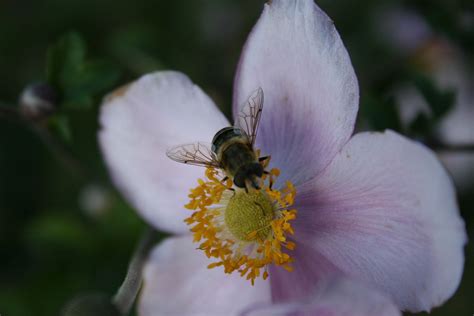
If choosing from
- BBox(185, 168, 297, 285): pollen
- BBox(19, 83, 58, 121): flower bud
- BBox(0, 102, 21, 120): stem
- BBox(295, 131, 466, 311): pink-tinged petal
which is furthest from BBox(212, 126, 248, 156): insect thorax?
BBox(0, 102, 21, 120): stem

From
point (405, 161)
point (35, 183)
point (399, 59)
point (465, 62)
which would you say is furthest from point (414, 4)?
point (35, 183)

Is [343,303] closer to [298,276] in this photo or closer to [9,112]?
[298,276]

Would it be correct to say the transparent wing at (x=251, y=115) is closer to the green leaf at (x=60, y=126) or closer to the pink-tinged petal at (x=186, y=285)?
the pink-tinged petal at (x=186, y=285)

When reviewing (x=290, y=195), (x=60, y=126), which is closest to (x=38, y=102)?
(x=60, y=126)

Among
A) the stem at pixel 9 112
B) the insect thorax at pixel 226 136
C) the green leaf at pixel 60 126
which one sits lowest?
the insect thorax at pixel 226 136

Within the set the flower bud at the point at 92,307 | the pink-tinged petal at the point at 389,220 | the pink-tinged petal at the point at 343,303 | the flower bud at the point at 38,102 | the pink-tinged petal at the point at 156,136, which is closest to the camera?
the pink-tinged petal at the point at 343,303

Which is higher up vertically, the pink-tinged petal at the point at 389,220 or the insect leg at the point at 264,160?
the insect leg at the point at 264,160

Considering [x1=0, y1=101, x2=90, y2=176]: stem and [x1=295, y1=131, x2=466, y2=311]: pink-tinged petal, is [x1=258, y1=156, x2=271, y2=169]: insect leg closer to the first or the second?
[x1=295, y1=131, x2=466, y2=311]: pink-tinged petal

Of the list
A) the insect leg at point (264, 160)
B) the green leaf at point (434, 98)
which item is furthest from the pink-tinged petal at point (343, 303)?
the green leaf at point (434, 98)

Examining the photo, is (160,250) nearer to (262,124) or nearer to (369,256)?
(262,124)
